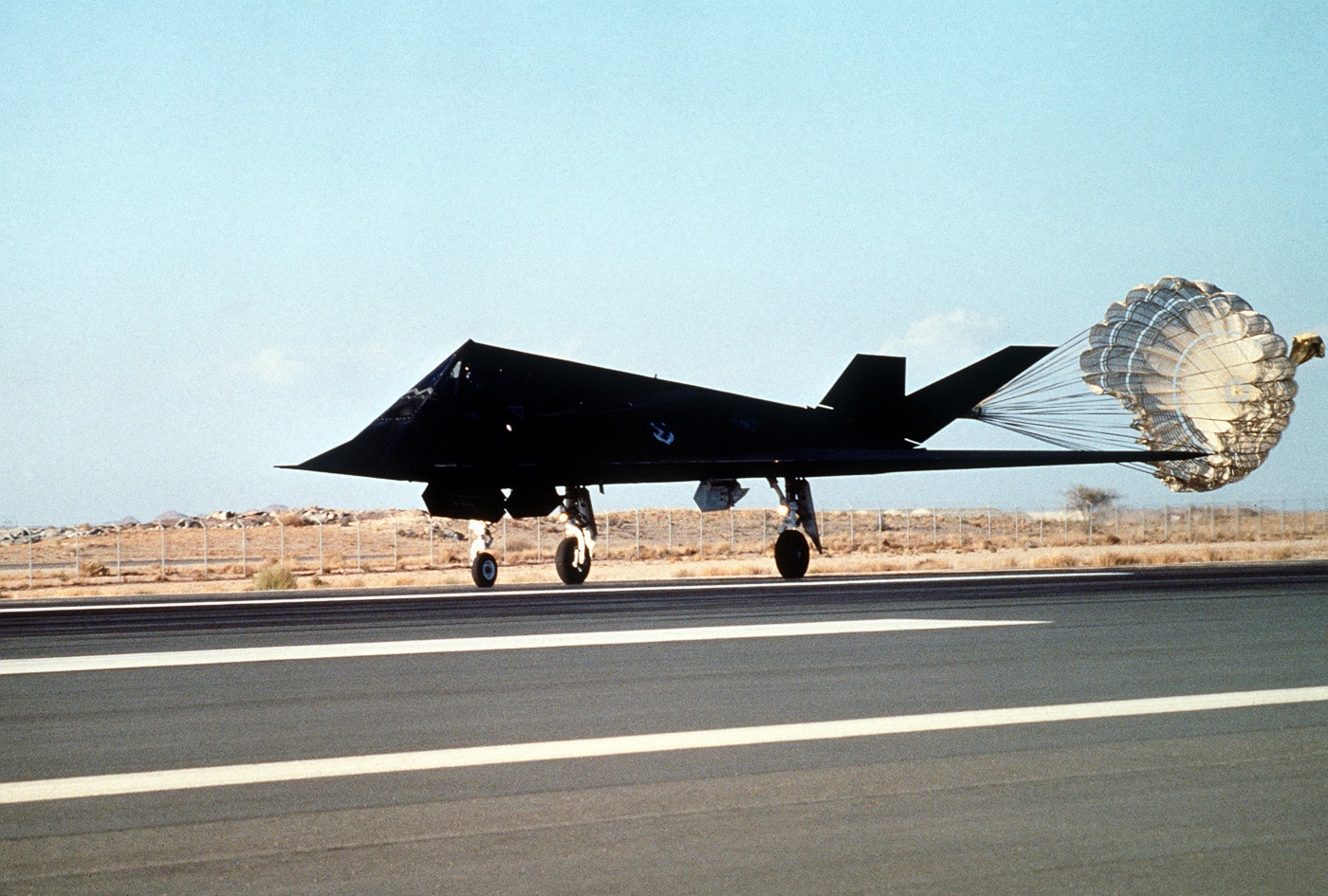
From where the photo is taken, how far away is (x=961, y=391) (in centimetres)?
2672

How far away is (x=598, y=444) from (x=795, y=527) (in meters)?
4.75

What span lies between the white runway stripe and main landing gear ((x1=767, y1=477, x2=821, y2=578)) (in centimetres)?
1563

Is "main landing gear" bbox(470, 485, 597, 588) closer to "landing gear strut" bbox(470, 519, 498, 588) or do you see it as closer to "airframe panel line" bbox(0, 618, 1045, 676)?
"landing gear strut" bbox(470, 519, 498, 588)

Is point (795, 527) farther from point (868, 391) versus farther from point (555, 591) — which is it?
point (555, 591)

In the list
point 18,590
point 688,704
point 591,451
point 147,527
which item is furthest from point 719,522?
point 688,704

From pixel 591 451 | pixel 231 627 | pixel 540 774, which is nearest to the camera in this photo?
pixel 540 774

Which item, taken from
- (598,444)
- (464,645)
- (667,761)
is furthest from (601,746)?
(598,444)

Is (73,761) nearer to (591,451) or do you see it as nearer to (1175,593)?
(1175,593)

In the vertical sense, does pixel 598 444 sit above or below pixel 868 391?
below

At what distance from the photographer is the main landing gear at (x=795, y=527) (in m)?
23.1

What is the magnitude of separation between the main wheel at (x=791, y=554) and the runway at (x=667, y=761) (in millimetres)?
12199

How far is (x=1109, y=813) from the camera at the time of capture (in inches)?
185

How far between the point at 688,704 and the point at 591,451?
1450cm

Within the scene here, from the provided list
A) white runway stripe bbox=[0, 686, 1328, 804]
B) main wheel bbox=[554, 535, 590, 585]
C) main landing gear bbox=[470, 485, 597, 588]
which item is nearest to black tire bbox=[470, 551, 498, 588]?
main landing gear bbox=[470, 485, 597, 588]
